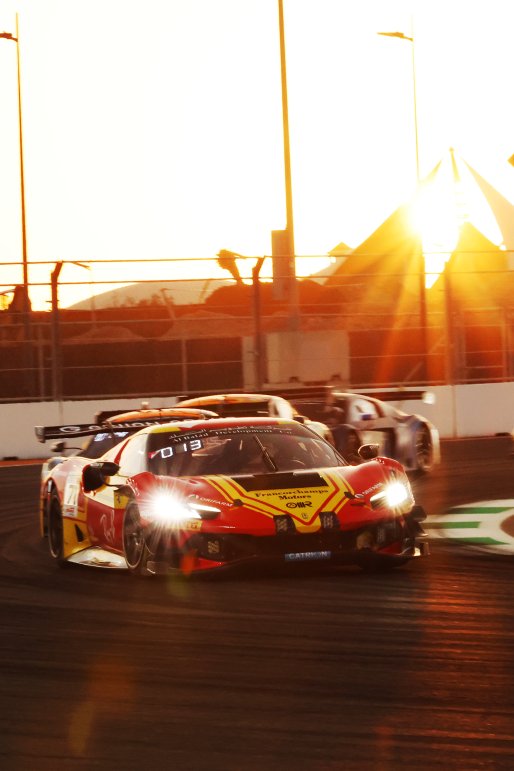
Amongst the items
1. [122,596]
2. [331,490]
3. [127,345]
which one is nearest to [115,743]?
[122,596]

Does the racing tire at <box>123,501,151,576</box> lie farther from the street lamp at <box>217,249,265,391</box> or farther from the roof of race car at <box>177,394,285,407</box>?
the street lamp at <box>217,249,265,391</box>

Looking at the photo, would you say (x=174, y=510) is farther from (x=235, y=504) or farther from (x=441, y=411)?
(x=441, y=411)

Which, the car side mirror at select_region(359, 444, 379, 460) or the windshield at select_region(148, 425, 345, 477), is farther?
the car side mirror at select_region(359, 444, 379, 460)

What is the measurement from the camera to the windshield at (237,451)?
11.1 m

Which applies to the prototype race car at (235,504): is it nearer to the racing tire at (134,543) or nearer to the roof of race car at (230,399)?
the racing tire at (134,543)

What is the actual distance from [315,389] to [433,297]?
1113cm

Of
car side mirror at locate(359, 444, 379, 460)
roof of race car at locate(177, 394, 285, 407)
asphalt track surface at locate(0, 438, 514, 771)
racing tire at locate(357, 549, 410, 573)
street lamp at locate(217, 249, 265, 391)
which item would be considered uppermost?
street lamp at locate(217, 249, 265, 391)

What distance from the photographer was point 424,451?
19.9 meters

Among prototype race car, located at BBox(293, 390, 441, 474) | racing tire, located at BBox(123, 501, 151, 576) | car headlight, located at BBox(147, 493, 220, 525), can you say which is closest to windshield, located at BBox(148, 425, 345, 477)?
racing tire, located at BBox(123, 501, 151, 576)

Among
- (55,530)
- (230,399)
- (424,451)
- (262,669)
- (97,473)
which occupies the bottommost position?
(262,669)

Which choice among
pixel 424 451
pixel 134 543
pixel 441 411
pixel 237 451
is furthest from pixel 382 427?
pixel 134 543

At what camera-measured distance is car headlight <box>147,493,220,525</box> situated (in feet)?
33.9

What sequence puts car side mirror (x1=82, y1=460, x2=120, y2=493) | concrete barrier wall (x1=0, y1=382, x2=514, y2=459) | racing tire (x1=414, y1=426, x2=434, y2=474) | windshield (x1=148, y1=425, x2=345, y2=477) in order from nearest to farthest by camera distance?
windshield (x1=148, y1=425, x2=345, y2=477) < car side mirror (x1=82, y1=460, x2=120, y2=493) < racing tire (x1=414, y1=426, x2=434, y2=474) < concrete barrier wall (x1=0, y1=382, x2=514, y2=459)

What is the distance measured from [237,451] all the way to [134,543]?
997 mm
